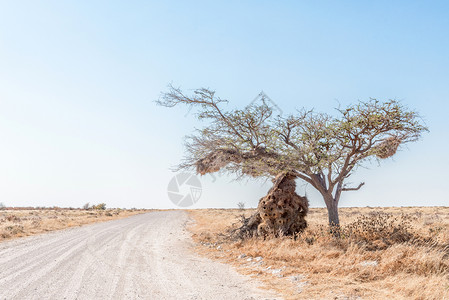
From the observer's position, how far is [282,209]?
14.5 metres

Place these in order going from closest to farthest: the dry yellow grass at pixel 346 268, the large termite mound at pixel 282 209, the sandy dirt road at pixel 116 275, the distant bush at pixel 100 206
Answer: the dry yellow grass at pixel 346 268 → the sandy dirt road at pixel 116 275 → the large termite mound at pixel 282 209 → the distant bush at pixel 100 206

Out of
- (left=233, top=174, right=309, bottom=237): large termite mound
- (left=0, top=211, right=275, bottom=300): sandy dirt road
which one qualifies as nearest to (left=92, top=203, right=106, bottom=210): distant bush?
(left=0, top=211, right=275, bottom=300): sandy dirt road

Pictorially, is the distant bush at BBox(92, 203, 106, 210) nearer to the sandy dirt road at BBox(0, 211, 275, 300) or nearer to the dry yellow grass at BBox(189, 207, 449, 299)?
the sandy dirt road at BBox(0, 211, 275, 300)

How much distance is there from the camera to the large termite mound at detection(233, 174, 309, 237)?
1452 centimetres

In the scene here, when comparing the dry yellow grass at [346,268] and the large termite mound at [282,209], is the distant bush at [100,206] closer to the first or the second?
the large termite mound at [282,209]

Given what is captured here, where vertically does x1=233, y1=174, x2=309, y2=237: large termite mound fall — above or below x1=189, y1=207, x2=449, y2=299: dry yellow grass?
above

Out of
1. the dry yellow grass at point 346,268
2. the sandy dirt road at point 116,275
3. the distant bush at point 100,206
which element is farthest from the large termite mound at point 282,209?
the distant bush at point 100,206

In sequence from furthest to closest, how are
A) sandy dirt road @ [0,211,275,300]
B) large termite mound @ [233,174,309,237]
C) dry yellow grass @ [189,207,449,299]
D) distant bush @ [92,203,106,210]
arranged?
distant bush @ [92,203,106,210], large termite mound @ [233,174,309,237], sandy dirt road @ [0,211,275,300], dry yellow grass @ [189,207,449,299]

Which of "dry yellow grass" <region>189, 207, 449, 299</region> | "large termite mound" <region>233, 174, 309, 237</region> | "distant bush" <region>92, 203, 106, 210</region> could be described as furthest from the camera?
"distant bush" <region>92, 203, 106, 210</region>

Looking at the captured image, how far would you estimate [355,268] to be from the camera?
860 centimetres

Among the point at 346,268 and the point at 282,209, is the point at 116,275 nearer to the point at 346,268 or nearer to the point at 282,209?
the point at 346,268

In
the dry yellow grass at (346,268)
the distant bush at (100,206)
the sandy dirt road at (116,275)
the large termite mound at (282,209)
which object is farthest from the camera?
the distant bush at (100,206)

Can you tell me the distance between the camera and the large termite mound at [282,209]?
14.5 metres

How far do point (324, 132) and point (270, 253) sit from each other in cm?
566
